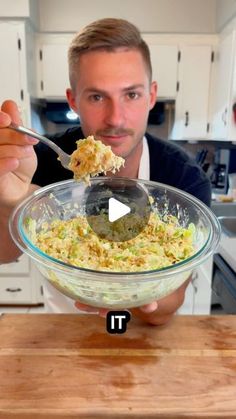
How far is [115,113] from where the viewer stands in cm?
108

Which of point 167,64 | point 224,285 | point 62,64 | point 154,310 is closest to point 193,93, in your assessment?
point 167,64

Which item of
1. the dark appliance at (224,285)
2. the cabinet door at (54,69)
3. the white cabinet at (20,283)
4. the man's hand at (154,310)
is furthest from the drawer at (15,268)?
the man's hand at (154,310)

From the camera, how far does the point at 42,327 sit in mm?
694

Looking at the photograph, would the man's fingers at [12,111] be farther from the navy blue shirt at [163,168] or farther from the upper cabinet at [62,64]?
the upper cabinet at [62,64]

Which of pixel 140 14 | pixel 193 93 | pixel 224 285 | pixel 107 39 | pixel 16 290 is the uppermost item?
pixel 140 14

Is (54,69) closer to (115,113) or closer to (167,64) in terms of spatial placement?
(167,64)

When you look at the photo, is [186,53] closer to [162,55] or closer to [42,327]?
[162,55]

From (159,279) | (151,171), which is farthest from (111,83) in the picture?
(159,279)

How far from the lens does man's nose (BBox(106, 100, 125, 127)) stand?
108 centimetres

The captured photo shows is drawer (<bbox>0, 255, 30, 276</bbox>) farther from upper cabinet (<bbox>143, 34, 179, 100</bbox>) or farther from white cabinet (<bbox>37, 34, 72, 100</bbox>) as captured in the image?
upper cabinet (<bbox>143, 34, 179, 100</bbox>)

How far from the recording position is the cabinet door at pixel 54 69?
2646 millimetres

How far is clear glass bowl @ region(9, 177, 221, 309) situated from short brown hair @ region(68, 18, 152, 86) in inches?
19.8

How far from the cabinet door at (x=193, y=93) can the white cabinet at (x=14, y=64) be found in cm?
118

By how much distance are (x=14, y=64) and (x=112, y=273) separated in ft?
7.86
